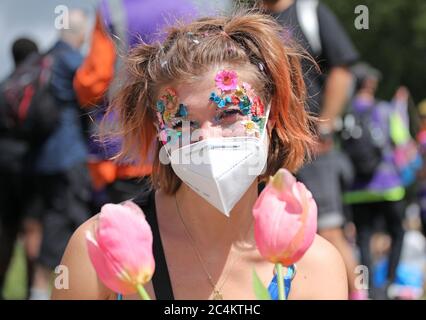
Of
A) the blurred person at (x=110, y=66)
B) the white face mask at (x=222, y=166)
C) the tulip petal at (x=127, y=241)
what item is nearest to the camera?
the tulip petal at (x=127, y=241)

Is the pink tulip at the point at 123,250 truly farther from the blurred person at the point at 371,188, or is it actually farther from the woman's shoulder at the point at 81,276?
the blurred person at the point at 371,188

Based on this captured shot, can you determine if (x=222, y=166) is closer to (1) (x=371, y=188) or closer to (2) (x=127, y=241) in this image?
(2) (x=127, y=241)

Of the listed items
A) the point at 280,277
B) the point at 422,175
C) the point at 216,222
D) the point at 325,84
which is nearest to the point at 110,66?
the point at 325,84

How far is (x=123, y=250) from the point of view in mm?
1537

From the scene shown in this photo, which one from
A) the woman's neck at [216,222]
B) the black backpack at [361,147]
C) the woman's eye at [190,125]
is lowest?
the black backpack at [361,147]

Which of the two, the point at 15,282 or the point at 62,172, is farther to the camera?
the point at 15,282

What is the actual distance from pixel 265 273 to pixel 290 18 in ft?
7.59

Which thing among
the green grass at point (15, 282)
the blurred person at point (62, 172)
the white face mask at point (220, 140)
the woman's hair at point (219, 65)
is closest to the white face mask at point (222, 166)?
the white face mask at point (220, 140)

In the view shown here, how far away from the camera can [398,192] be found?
25.3ft

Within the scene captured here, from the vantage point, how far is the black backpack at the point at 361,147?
7613 mm

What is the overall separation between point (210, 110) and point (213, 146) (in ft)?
0.37

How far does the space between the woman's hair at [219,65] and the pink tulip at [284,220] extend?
0.65 m

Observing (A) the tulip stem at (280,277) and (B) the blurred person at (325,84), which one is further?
(B) the blurred person at (325,84)

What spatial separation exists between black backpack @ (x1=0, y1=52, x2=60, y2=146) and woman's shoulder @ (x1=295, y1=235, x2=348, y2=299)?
135 inches
